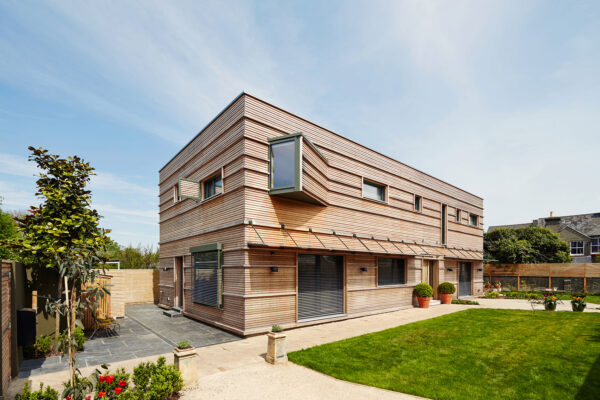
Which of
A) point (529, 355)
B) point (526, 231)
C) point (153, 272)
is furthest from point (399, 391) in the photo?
point (526, 231)

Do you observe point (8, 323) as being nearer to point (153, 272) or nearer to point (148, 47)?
point (148, 47)

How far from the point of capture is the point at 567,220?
4191 centimetres

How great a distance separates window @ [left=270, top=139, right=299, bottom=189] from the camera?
10188 millimetres

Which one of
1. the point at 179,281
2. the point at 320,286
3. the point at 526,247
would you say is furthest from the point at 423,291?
the point at 526,247

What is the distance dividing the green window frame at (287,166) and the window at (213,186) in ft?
7.26

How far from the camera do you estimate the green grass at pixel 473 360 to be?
5.92 meters

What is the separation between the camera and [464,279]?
2220 cm

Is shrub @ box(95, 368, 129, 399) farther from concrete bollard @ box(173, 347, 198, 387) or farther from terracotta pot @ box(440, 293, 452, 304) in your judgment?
terracotta pot @ box(440, 293, 452, 304)

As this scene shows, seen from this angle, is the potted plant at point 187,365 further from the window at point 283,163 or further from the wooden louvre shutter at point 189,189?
the wooden louvre shutter at point 189,189

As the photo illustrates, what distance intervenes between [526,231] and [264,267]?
31.2 metres

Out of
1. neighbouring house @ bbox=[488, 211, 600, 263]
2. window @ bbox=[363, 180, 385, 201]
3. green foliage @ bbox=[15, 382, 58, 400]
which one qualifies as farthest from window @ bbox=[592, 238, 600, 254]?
green foliage @ bbox=[15, 382, 58, 400]

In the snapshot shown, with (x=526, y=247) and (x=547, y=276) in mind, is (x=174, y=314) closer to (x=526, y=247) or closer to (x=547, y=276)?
(x=547, y=276)

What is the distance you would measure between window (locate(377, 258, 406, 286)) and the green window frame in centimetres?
695

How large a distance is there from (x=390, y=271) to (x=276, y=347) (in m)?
9.78
